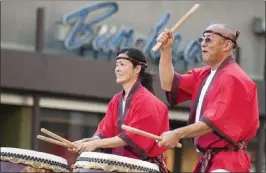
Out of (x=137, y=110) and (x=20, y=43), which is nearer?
(x=137, y=110)

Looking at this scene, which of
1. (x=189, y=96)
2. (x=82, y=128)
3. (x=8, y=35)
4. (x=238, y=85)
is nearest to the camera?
(x=238, y=85)

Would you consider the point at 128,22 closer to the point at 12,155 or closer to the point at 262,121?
the point at 262,121

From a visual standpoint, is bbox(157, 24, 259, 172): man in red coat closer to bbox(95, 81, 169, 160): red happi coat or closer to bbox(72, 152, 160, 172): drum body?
bbox(72, 152, 160, 172): drum body

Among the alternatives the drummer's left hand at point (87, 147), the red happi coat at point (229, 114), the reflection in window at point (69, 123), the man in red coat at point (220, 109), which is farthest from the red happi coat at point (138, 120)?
the reflection in window at point (69, 123)

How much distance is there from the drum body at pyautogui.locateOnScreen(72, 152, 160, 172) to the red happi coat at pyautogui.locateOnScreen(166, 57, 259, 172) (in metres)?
0.35

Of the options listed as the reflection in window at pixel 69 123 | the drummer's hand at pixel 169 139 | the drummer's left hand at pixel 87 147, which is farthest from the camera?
the reflection in window at pixel 69 123

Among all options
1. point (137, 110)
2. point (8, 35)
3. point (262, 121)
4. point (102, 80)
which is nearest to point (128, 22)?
point (102, 80)

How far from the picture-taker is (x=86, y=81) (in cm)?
1216

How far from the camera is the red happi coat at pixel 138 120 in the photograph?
557 cm

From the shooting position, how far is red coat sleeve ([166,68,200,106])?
544cm

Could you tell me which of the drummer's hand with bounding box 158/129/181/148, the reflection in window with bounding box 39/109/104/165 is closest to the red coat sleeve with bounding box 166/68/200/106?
the drummer's hand with bounding box 158/129/181/148

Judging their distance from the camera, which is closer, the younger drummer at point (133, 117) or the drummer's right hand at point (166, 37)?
the drummer's right hand at point (166, 37)

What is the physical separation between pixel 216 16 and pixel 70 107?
2.15 m

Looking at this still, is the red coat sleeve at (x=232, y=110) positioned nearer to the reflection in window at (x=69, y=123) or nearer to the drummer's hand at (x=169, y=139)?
the drummer's hand at (x=169, y=139)
